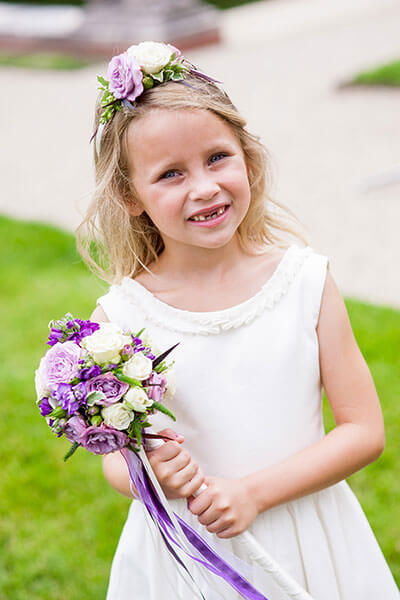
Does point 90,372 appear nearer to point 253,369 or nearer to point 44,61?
point 253,369

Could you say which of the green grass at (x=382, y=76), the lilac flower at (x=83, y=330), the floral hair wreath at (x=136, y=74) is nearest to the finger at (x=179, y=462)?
the lilac flower at (x=83, y=330)

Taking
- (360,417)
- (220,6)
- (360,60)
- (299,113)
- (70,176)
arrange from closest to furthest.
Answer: (360,417), (70,176), (299,113), (360,60), (220,6)

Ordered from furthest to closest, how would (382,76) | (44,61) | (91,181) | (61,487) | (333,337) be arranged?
(44,61)
(382,76)
(91,181)
(61,487)
(333,337)

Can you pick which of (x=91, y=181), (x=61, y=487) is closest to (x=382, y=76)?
(x=91, y=181)

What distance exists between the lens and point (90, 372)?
4.94 feet

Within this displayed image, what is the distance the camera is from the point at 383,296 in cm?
518

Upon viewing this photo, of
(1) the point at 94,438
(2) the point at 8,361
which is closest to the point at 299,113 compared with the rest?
(2) the point at 8,361

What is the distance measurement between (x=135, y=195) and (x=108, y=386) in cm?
58

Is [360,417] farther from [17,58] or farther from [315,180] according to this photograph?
[17,58]

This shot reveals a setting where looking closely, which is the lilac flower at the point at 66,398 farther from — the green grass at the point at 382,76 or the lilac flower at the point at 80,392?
the green grass at the point at 382,76

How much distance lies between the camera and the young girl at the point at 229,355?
67.6 inches

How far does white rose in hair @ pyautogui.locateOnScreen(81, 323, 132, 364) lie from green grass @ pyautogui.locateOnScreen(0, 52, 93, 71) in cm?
1304

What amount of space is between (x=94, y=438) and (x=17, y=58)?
14827 mm

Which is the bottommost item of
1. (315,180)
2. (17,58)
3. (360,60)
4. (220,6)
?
(315,180)
